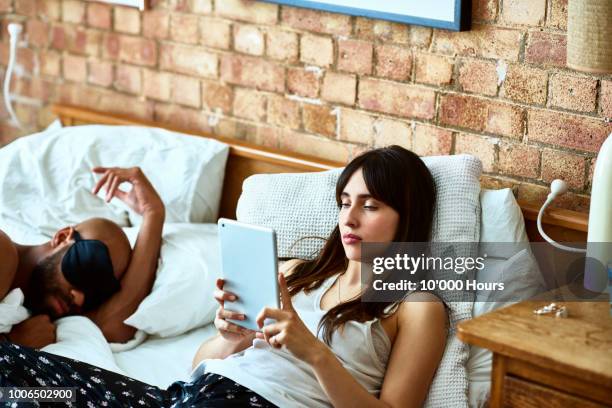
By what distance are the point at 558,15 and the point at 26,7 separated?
79.2 inches

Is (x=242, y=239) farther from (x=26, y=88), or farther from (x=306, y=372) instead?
(x=26, y=88)

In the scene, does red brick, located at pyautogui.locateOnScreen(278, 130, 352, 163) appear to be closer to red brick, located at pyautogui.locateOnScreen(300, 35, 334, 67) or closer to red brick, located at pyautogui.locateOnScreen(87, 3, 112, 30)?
red brick, located at pyautogui.locateOnScreen(300, 35, 334, 67)

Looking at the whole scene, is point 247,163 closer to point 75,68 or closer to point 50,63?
point 75,68

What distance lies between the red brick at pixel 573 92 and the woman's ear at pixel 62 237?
3.93ft

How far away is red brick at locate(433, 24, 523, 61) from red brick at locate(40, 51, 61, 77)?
1548 mm

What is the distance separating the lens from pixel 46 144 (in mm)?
2738

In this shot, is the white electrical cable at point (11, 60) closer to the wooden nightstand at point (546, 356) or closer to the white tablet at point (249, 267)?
the white tablet at point (249, 267)

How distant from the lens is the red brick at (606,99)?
1.92m

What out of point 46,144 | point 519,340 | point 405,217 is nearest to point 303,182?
point 405,217

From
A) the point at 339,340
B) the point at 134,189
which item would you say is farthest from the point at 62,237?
the point at 339,340

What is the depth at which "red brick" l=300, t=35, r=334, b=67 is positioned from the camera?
8.01 ft

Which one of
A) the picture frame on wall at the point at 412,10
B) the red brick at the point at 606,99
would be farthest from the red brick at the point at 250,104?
the red brick at the point at 606,99

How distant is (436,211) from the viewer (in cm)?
191
